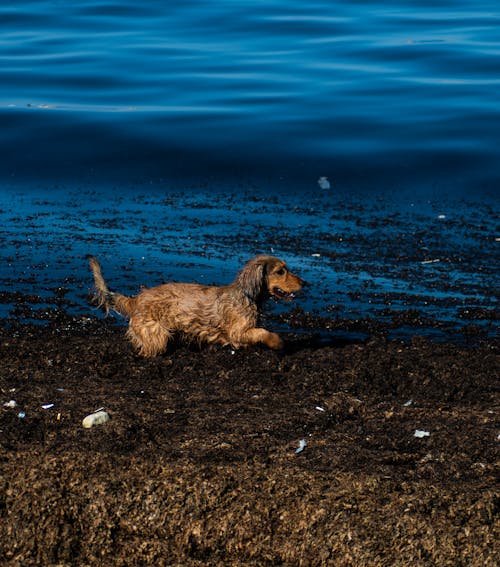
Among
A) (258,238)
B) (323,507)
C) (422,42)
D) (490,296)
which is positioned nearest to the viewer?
(323,507)

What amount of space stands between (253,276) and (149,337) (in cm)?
103

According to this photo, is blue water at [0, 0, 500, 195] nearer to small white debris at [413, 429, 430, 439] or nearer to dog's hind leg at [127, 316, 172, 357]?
dog's hind leg at [127, 316, 172, 357]

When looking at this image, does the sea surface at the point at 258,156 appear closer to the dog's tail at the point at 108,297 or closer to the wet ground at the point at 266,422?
the wet ground at the point at 266,422

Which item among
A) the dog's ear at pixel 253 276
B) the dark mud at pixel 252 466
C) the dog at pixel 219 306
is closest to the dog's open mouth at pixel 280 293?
the dog at pixel 219 306

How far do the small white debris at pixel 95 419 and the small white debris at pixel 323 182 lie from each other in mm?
8905

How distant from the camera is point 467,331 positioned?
9.69 meters

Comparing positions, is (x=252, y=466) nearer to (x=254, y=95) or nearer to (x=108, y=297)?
(x=108, y=297)

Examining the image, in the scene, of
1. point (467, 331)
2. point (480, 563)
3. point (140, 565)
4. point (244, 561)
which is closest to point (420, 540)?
point (480, 563)

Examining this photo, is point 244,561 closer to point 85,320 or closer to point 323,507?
point 323,507

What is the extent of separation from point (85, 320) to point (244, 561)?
4.63 m

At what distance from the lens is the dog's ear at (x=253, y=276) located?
888 centimetres

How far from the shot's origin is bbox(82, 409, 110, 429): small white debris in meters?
6.91

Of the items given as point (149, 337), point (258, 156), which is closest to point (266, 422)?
point (149, 337)

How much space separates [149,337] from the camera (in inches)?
340
